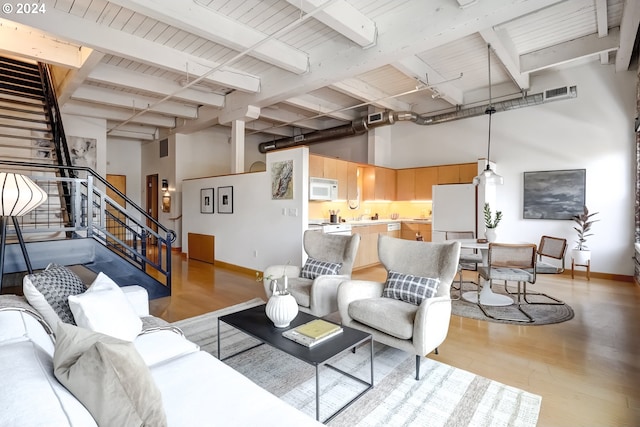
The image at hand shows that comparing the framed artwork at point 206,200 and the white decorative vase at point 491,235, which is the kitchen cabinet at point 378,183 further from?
the framed artwork at point 206,200

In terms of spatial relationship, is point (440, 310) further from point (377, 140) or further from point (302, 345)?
point (377, 140)

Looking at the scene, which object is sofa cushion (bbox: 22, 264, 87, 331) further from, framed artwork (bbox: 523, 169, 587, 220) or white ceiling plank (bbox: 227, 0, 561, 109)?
framed artwork (bbox: 523, 169, 587, 220)

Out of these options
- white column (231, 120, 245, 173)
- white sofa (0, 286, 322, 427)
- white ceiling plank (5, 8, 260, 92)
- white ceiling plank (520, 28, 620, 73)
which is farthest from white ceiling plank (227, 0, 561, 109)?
white sofa (0, 286, 322, 427)

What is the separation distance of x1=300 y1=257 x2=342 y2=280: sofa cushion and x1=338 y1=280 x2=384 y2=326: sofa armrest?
0.57 metres

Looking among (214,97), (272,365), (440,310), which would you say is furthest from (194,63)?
(440,310)

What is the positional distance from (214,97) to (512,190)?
20.5 feet

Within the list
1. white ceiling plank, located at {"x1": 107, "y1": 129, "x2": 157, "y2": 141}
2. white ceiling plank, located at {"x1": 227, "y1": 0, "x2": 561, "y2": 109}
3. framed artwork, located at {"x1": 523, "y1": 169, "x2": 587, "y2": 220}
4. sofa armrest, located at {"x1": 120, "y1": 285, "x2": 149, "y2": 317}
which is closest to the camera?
sofa armrest, located at {"x1": 120, "y1": 285, "x2": 149, "y2": 317}

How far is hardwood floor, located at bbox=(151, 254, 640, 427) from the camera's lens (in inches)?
81.7

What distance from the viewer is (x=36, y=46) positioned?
4305 millimetres

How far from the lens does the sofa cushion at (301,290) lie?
318 centimetres

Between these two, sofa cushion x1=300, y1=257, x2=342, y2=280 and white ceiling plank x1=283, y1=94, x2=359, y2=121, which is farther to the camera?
white ceiling plank x1=283, y1=94, x2=359, y2=121

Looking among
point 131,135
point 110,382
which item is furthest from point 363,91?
point 131,135

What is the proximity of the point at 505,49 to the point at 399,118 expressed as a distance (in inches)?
101

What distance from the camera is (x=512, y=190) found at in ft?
20.6
